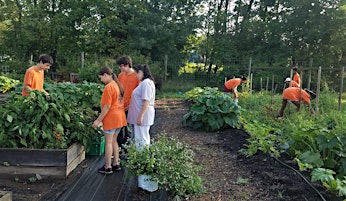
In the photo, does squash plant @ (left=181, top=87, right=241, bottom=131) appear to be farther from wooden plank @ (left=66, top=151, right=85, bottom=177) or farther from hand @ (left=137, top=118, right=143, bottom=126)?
wooden plank @ (left=66, top=151, right=85, bottom=177)

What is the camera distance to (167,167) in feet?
10.6

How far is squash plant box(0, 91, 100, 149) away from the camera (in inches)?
161

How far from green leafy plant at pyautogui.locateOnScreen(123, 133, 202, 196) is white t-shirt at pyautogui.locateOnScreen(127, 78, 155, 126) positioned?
2.67 feet

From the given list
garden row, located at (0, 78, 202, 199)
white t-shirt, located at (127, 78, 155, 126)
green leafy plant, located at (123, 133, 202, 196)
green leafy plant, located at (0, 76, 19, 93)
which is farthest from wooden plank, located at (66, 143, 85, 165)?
green leafy plant, located at (0, 76, 19, 93)

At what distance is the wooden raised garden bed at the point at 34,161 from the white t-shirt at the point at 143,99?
0.93m

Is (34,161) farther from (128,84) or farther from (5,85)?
(5,85)

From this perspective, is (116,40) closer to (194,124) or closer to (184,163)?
(194,124)

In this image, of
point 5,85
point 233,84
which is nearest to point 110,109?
point 5,85

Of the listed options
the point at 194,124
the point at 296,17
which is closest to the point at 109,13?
the point at 296,17

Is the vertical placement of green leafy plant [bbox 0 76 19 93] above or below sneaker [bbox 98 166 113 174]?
above

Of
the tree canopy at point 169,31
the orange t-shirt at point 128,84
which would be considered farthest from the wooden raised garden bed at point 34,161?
the tree canopy at point 169,31

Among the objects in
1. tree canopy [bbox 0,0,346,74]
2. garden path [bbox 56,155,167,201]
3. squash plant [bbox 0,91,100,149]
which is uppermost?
tree canopy [bbox 0,0,346,74]

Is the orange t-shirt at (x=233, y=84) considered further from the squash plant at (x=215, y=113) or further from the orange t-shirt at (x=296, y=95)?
the squash plant at (x=215, y=113)

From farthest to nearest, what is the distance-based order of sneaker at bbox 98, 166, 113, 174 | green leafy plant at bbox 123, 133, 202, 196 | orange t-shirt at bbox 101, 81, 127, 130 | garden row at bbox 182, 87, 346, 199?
sneaker at bbox 98, 166, 113, 174
orange t-shirt at bbox 101, 81, 127, 130
garden row at bbox 182, 87, 346, 199
green leafy plant at bbox 123, 133, 202, 196
